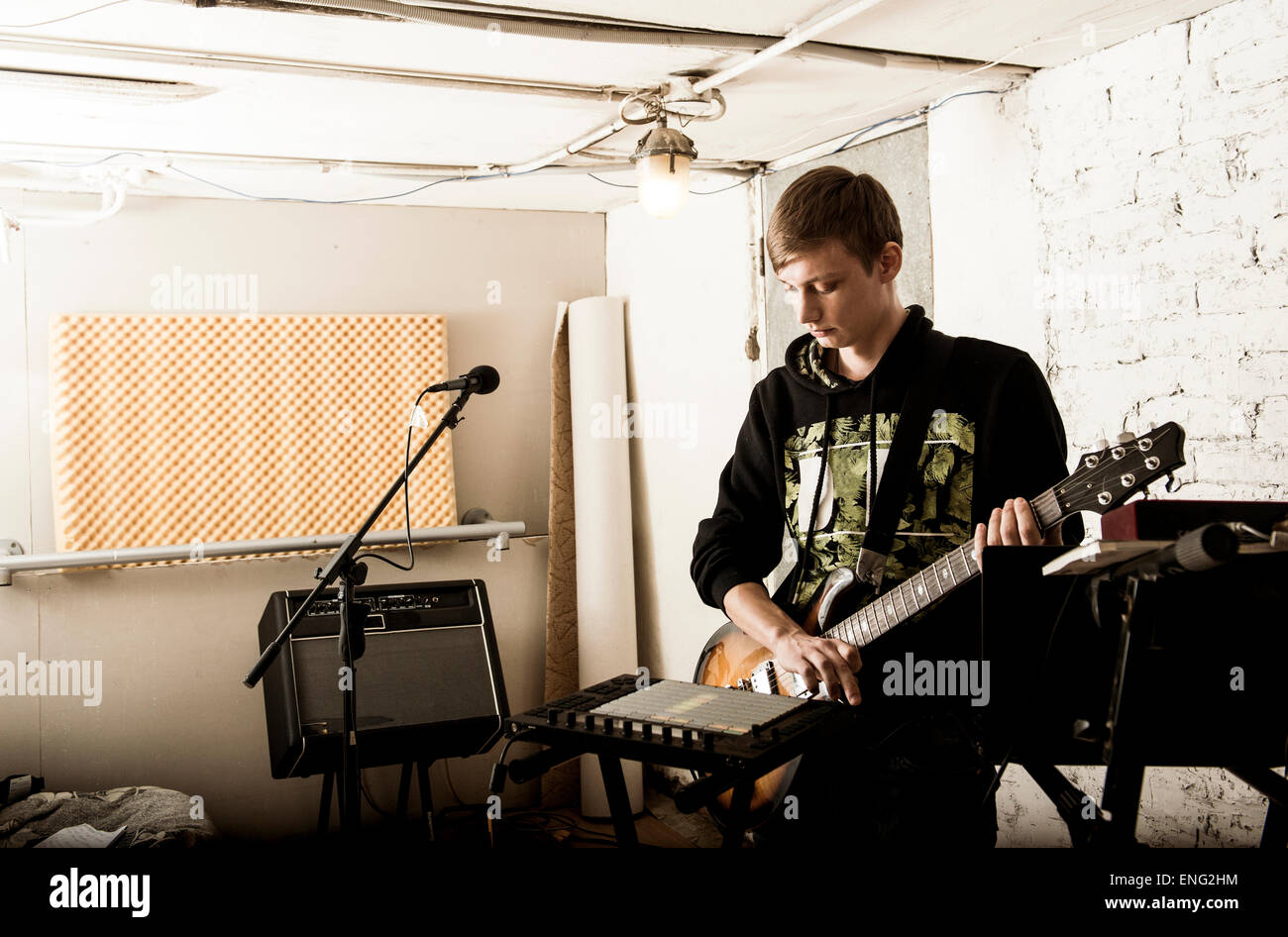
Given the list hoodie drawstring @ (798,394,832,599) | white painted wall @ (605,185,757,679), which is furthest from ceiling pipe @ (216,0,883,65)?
white painted wall @ (605,185,757,679)

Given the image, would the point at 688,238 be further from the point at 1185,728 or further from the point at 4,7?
the point at 1185,728

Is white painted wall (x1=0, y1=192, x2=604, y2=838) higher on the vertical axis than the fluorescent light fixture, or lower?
lower

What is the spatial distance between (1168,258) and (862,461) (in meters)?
0.97

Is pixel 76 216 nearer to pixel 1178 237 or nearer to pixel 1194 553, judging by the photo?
pixel 1178 237

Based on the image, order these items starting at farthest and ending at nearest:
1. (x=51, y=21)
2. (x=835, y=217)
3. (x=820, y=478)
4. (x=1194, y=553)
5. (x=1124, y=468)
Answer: (x=51, y=21) < (x=820, y=478) < (x=835, y=217) < (x=1124, y=468) < (x=1194, y=553)

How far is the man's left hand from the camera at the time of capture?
1653 mm

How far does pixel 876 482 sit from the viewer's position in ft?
6.59

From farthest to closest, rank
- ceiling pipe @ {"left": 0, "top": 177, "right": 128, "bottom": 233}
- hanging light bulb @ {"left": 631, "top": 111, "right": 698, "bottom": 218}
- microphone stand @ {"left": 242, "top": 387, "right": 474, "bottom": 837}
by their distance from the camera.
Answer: ceiling pipe @ {"left": 0, "top": 177, "right": 128, "bottom": 233} → hanging light bulb @ {"left": 631, "top": 111, "right": 698, "bottom": 218} → microphone stand @ {"left": 242, "top": 387, "right": 474, "bottom": 837}

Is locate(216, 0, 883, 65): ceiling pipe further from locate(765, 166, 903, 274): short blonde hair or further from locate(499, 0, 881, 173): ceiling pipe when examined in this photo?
locate(765, 166, 903, 274): short blonde hair

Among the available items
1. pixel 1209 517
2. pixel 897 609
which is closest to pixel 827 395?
pixel 897 609

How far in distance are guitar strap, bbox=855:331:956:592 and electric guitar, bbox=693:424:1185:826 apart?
2.3 inches

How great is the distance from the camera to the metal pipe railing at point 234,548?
3617 mm

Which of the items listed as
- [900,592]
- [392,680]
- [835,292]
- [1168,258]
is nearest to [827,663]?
[900,592]
